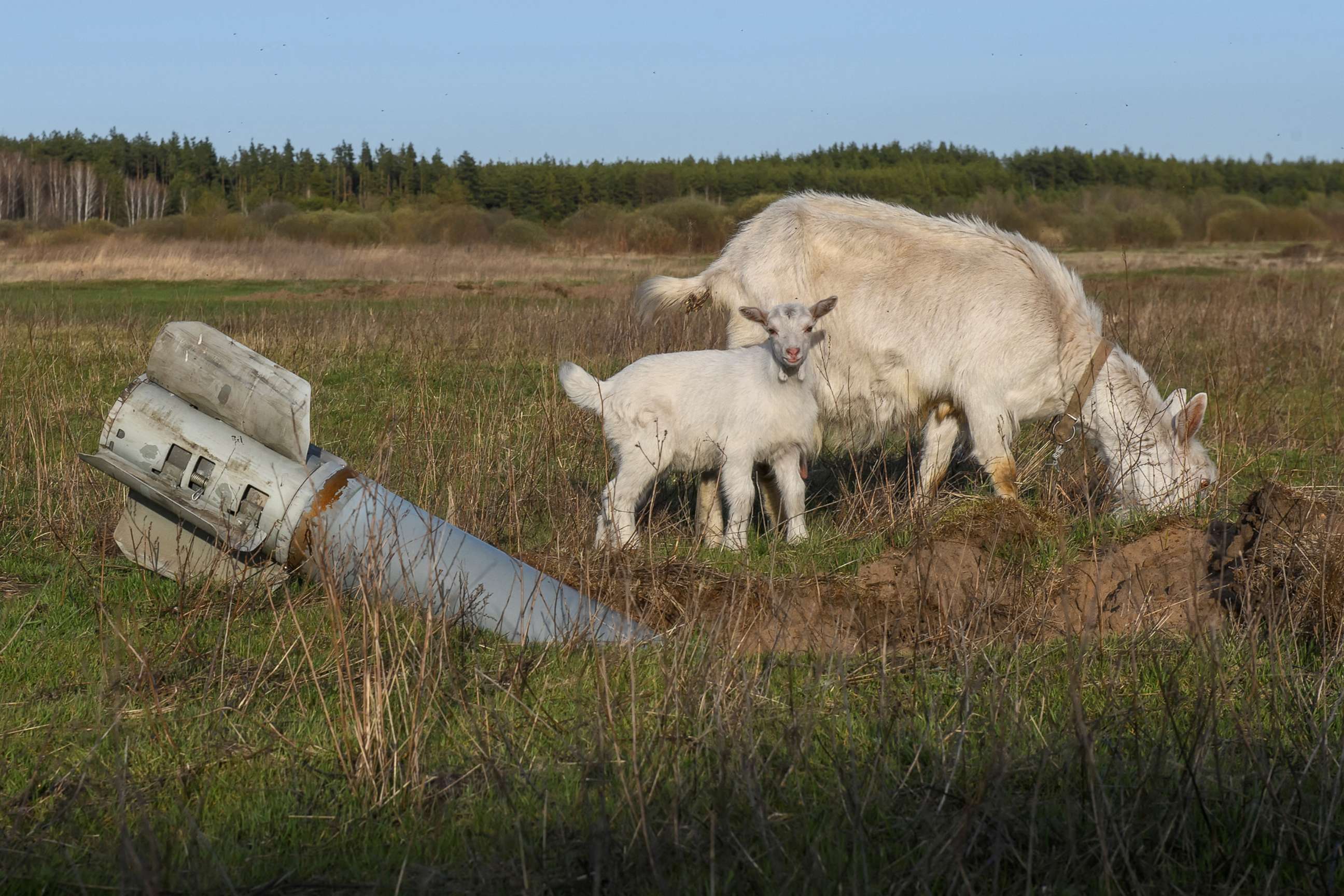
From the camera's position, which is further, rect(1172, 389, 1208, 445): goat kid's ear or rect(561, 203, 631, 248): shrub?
rect(561, 203, 631, 248): shrub

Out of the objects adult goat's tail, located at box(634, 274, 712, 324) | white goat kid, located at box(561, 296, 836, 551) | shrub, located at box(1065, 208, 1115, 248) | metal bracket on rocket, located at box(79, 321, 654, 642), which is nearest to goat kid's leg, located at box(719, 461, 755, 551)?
white goat kid, located at box(561, 296, 836, 551)

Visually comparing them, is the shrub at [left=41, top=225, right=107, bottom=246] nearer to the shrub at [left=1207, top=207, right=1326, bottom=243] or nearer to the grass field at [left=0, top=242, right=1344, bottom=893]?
the grass field at [left=0, top=242, right=1344, bottom=893]

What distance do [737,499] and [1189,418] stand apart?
275cm

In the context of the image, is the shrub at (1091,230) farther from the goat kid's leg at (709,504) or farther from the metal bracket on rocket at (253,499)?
the metal bracket on rocket at (253,499)

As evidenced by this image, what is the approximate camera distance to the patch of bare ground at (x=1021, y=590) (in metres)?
4.71

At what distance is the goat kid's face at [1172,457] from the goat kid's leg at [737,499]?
2193 millimetres

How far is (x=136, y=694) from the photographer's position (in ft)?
13.6

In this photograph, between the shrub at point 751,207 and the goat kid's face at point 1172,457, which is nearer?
the goat kid's face at point 1172,457

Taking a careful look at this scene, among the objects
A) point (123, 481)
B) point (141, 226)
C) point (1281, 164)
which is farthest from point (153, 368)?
point (1281, 164)

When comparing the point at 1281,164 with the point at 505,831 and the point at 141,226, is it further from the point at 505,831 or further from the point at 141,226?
the point at 505,831

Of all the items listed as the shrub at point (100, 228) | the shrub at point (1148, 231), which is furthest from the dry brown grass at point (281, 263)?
the shrub at point (1148, 231)

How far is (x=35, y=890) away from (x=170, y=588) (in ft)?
Result: 8.45

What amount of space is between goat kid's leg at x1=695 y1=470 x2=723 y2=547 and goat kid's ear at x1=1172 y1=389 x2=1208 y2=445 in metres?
2.65

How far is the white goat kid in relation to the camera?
21.3ft
